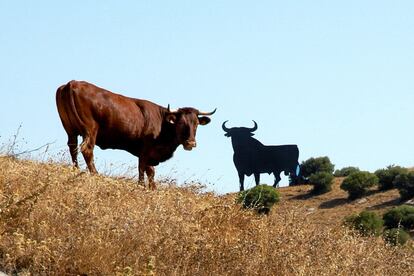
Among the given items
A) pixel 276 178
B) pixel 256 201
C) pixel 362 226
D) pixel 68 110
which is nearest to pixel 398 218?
pixel 276 178

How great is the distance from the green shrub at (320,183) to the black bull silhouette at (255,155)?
1164cm

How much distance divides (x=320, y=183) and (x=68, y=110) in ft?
135

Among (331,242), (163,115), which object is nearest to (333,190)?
(163,115)

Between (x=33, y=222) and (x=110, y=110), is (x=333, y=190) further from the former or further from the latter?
(x=33, y=222)

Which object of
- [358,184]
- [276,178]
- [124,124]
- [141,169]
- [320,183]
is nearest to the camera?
[124,124]

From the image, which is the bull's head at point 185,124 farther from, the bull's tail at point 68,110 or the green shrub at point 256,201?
the bull's tail at point 68,110

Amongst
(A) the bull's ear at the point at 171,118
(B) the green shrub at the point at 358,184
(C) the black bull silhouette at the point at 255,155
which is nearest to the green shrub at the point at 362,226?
(A) the bull's ear at the point at 171,118

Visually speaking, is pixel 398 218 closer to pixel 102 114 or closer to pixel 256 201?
pixel 102 114

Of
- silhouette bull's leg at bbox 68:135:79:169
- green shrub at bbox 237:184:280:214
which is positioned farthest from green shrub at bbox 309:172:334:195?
silhouette bull's leg at bbox 68:135:79:169

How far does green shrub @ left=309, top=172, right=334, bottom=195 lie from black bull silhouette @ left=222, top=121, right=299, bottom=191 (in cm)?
1164

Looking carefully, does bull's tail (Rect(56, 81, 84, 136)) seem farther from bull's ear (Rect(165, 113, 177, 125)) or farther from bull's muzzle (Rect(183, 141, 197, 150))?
bull's muzzle (Rect(183, 141, 197, 150))

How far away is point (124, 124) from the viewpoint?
13695mm

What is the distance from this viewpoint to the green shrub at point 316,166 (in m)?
58.8

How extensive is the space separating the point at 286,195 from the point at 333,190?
446 centimetres
